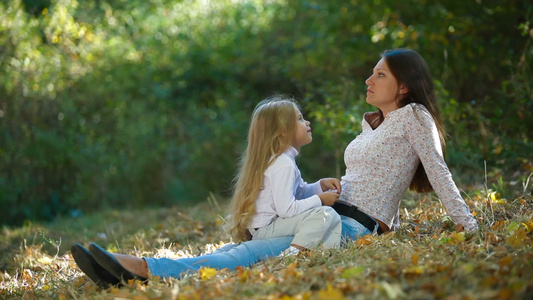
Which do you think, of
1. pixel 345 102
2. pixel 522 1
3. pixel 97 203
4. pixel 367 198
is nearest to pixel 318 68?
pixel 345 102

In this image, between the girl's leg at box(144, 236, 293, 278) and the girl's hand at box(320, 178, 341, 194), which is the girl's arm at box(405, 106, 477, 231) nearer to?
the girl's hand at box(320, 178, 341, 194)

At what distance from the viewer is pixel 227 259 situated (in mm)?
3248

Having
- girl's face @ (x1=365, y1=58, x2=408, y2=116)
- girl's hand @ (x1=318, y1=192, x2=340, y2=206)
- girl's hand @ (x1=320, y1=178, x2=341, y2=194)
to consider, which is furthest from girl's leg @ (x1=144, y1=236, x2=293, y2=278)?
girl's face @ (x1=365, y1=58, x2=408, y2=116)

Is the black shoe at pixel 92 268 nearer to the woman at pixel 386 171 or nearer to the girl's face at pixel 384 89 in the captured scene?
the woman at pixel 386 171

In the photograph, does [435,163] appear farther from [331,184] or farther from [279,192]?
[279,192]

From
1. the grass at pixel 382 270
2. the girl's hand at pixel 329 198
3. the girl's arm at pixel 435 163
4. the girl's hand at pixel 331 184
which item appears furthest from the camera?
the girl's hand at pixel 331 184

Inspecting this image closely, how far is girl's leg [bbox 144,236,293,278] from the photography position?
3.16 metres

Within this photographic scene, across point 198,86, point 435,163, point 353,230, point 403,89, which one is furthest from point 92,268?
point 198,86

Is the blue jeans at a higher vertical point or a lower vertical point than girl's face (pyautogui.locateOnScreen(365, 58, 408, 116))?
lower

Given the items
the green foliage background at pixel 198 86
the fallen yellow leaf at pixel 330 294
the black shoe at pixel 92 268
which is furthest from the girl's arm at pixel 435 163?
the green foliage background at pixel 198 86

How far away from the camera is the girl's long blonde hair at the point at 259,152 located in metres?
3.46

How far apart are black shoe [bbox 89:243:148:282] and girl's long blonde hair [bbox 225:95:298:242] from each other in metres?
0.71

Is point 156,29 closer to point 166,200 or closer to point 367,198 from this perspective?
point 166,200

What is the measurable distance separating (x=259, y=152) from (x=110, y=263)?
104 cm
